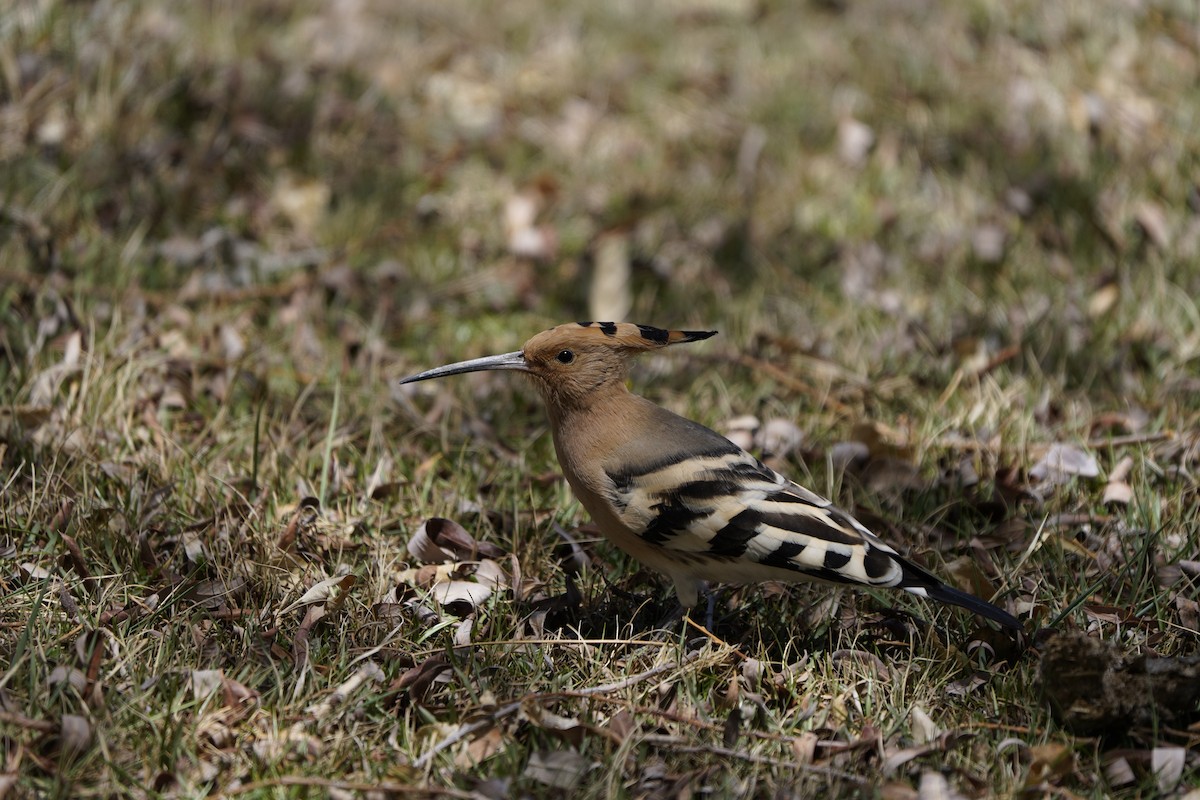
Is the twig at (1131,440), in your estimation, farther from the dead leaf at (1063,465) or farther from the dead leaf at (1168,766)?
the dead leaf at (1168,766)

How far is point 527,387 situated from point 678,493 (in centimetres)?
152

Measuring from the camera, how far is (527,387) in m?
4.82

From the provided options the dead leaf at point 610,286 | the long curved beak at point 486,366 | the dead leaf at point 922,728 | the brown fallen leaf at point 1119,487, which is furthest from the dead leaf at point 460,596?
the brown fallen leaf at point 1119,487

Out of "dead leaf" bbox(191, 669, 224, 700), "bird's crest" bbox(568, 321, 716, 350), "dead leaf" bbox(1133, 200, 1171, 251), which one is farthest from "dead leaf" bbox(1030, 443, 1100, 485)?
"dead leaf" bbox(191, 669, 224, 700)

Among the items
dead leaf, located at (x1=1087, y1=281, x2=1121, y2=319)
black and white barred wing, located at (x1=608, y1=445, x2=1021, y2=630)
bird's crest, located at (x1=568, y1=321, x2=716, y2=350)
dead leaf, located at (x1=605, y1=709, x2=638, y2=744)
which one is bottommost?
dead leaf, located at (x1=1087, y1=281, x2=1121, y2=319)

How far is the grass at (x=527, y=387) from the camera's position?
9.96 feet

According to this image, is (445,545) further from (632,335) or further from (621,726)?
(621,726)

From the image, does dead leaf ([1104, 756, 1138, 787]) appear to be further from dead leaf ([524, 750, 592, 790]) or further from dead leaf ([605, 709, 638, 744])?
dead leaf ([524, 750, 592, 790])

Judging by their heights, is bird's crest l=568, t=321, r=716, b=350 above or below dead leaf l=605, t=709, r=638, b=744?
above

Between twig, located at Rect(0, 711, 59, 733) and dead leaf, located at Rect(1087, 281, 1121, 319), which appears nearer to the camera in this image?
twig, located at Rect(0, 711, 59, 733)

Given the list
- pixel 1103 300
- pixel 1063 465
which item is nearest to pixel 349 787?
pixel 1063 465

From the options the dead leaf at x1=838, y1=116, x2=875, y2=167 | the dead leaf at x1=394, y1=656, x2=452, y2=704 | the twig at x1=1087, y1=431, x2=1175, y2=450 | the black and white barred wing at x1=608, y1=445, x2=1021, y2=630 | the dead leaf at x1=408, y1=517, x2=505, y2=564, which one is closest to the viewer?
the dead leaf at x1=394, y1=656, x2=452, y2=704

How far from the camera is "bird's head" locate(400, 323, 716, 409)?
11.7 feet

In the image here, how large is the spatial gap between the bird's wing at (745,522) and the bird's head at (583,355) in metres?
0.30
